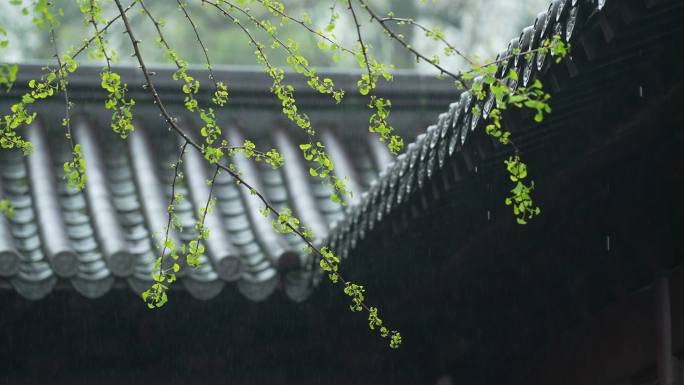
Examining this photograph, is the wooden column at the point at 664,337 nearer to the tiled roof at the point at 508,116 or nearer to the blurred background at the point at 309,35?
the tiled roof at the point at 508,116

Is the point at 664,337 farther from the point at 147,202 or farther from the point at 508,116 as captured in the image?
the point at 147,202

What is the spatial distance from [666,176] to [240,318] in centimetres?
201

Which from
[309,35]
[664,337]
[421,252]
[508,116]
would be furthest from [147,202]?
[309,35]

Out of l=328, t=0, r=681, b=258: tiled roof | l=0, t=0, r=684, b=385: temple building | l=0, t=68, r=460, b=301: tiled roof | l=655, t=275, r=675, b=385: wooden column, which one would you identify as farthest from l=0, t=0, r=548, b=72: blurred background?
l=328, t=0, r=681, b=258: tiled roof

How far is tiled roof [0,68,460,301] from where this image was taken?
13.0 feet

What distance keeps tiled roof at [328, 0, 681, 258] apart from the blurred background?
39.0 ft

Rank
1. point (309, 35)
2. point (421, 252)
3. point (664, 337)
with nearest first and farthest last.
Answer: point (664, 337) < point (421, 252) < point (309, 35)

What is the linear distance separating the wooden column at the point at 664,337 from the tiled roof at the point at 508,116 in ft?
3.28

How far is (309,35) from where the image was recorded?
16781mm

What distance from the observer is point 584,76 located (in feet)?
8.39

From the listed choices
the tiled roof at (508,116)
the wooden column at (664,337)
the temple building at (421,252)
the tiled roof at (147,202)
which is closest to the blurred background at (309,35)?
the tiled roof at (147,202)

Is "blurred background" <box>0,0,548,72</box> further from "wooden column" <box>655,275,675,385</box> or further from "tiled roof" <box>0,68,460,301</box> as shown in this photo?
"wooden column" <box>655,275,675,385</box>

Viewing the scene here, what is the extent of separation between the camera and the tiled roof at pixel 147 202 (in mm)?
3975

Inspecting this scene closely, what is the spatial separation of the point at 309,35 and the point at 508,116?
14.3 meters
